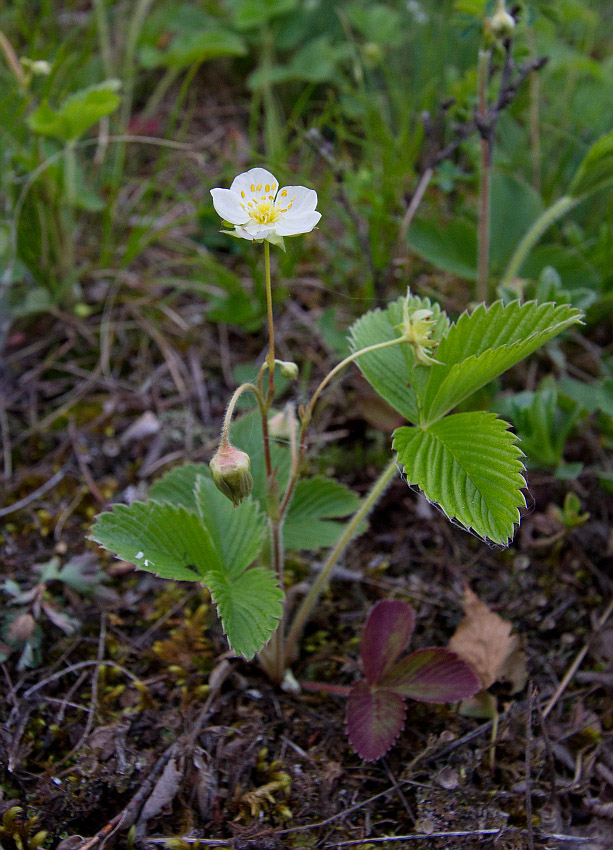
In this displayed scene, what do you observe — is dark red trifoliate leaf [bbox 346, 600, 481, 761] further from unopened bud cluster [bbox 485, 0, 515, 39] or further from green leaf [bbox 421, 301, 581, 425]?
unopened bud cluster [bbox 485, 0, 515, 39]

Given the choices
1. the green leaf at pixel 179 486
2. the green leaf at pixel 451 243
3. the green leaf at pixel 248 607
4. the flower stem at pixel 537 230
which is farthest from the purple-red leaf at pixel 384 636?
the green leaf at pixel 451 243

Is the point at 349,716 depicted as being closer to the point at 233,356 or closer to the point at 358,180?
the point at 233,356

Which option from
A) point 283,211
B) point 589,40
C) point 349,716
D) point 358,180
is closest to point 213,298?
point 358,180

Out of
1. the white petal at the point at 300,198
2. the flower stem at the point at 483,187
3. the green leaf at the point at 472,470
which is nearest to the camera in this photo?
the green leaf at the point at 472,470

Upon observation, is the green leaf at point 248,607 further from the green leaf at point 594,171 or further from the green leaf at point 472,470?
the green leaf at point 594,171

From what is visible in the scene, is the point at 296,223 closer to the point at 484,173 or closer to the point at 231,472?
the point at 231,472

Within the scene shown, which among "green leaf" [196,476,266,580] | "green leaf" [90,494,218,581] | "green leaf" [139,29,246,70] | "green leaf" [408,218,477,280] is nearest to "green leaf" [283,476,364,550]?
"green leaf" [196,476,266,580]

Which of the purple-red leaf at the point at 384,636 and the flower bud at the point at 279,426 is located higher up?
the flower bud at the point at 279,426
